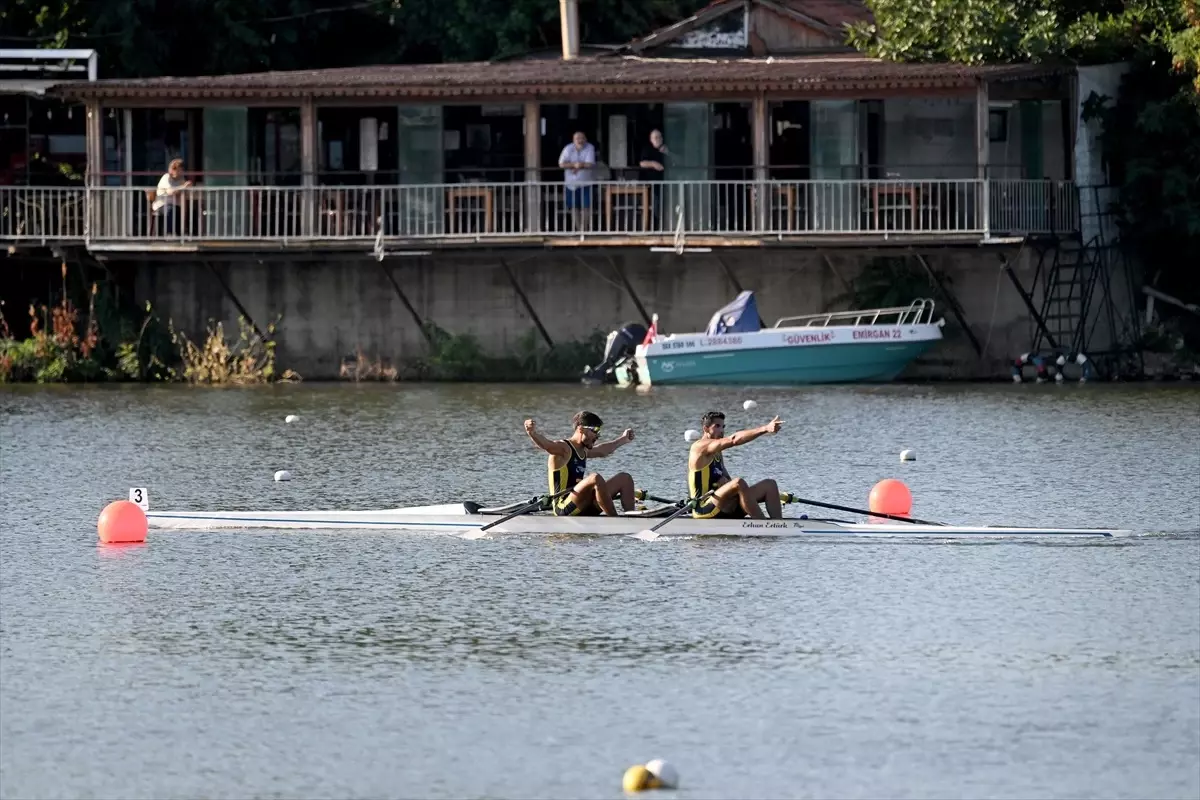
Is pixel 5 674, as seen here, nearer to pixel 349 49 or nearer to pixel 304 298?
pixel 304 298

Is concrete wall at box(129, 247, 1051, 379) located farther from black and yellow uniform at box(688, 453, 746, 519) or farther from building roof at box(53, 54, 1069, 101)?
black and yellow uniform at box(688, 453, 746, 519)

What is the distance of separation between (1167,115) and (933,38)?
14.4 feet

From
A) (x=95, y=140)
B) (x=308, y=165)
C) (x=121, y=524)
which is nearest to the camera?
(x=121, y=524)

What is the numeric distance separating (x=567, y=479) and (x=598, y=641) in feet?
18.6

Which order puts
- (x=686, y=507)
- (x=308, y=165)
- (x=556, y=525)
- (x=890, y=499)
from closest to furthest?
(x=686, y=507) < (x=556, y=525) < (x=890, y=499) < (x=308, y=165)

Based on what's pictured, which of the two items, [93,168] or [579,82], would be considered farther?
[93,168]

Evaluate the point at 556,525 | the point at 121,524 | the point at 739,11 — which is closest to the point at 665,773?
the point at 556,525

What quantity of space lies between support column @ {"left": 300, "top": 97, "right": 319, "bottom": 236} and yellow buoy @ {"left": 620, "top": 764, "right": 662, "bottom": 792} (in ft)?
92.0

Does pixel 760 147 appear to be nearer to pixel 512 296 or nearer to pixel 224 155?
pixel 512 296

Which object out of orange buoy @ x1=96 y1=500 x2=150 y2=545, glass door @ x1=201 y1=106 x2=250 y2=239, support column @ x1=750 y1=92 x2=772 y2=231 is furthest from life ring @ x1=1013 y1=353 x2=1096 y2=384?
orange buoy @ x1=96 y1=500 x2=150 y2=545

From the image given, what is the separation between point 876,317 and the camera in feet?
136

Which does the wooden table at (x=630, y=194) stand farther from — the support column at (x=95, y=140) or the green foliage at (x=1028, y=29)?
the support column at (x=95, y=140)

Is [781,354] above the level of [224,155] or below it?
below

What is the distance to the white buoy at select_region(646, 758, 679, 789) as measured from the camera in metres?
14.3
